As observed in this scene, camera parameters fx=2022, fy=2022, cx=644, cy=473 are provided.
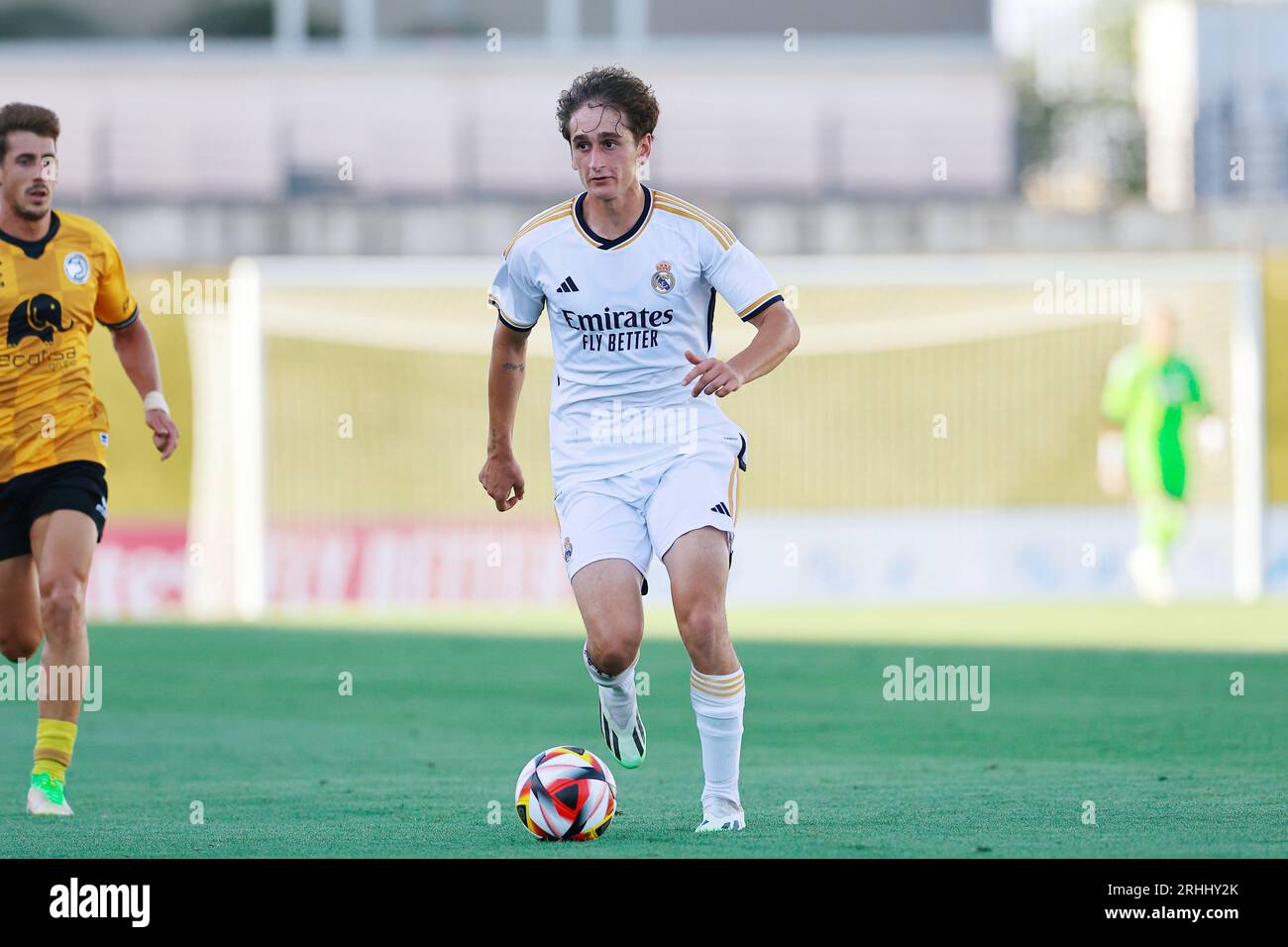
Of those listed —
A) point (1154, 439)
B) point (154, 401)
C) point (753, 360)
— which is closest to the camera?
point (753, 360)

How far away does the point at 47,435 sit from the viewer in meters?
→ 7.18

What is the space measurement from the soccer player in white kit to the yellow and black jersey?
1.67m

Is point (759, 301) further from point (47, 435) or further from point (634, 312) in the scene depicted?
point (47, 435)

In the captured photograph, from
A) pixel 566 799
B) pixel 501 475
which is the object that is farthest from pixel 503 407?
pixel 566 799

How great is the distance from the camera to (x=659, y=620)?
720 inches

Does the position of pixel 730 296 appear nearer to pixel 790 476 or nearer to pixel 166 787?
pixel 166 787

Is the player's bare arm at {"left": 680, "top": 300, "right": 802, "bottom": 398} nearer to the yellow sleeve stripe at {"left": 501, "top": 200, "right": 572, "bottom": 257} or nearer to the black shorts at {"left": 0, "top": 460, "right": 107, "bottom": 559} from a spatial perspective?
the yellow sleeve stripe at {"left": 501, "top": 200, "right": 572, "bottom": 257}

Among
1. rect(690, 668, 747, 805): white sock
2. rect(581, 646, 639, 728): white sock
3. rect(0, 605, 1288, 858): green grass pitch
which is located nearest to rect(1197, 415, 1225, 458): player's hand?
rect(0, 605, 1288, 858): green grass pitch

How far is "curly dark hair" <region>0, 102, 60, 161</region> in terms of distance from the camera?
277 inches

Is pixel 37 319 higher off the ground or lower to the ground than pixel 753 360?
higher

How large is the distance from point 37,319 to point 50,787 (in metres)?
1.65
